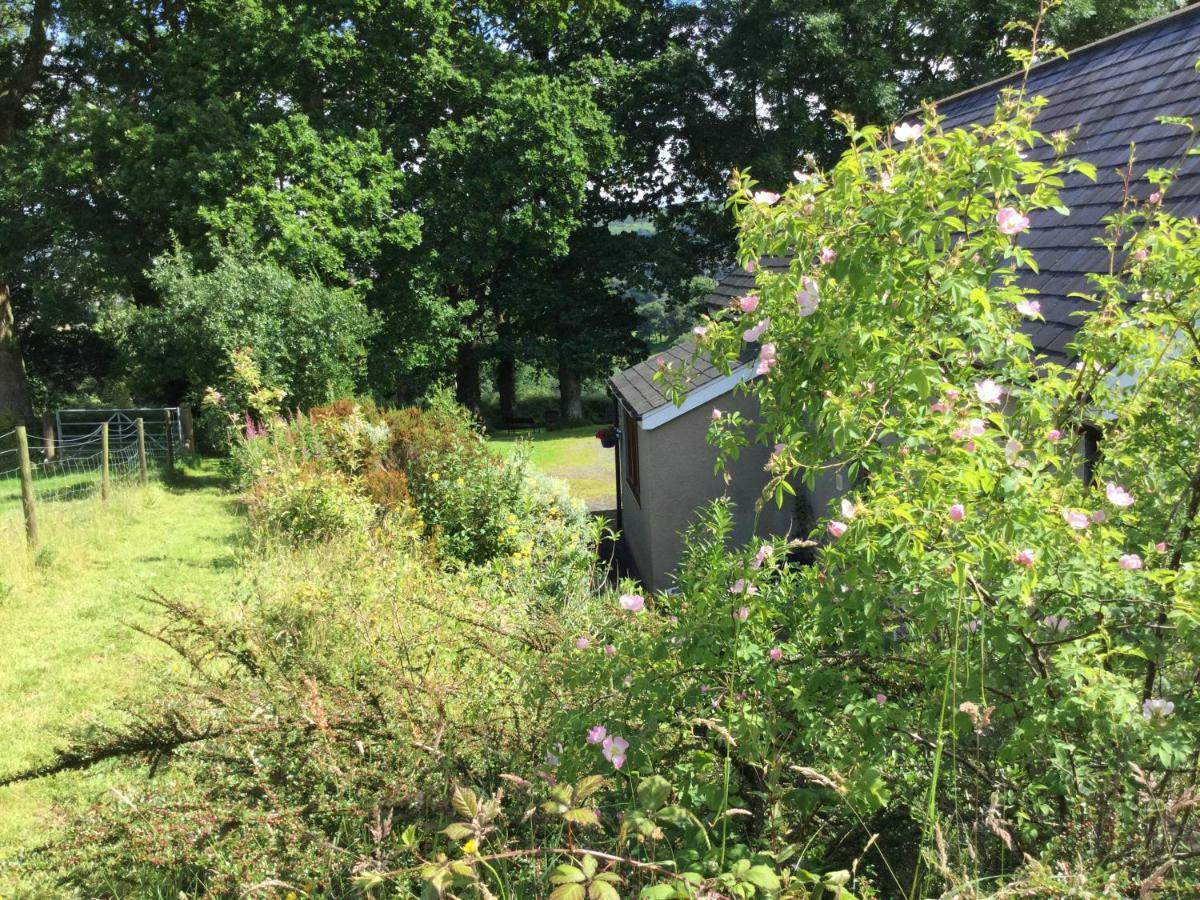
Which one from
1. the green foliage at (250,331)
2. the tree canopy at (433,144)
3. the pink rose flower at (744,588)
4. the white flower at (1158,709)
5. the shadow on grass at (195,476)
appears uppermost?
the tree canopy at (433,144)

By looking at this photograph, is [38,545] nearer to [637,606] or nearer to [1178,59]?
[637,606]

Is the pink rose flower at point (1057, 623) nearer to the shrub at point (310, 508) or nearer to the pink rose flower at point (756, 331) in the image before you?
the pink rose flower at point (756, 331)

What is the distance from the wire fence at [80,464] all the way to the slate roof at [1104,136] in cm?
1000

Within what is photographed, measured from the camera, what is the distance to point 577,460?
21.8m

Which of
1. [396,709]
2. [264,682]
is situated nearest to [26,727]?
[264,682]

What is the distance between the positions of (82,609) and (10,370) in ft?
58.5

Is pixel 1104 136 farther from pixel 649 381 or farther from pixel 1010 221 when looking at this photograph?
pixel 649 381

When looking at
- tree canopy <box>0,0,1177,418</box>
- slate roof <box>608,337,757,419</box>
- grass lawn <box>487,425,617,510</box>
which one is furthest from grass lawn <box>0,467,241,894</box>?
tree canopy <box>0,0,1177,418</box>

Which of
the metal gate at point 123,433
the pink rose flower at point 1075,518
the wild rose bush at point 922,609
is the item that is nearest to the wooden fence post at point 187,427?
the metal gate at point 123,433

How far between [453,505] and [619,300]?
2008 cm

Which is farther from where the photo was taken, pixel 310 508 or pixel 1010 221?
pixel 310 508

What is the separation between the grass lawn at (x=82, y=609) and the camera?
461cm

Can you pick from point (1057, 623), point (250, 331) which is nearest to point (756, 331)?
point (1057, 623)

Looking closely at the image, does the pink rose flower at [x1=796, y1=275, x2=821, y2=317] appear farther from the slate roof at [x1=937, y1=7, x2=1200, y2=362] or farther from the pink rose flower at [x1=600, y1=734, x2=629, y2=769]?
the slate roof at [x1=937, y1=7, x2=1200, y2=362]
